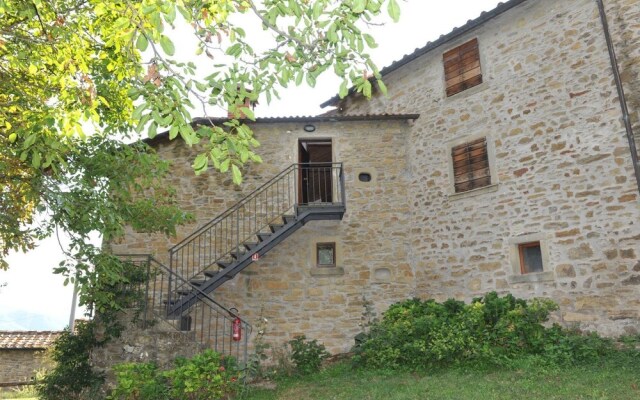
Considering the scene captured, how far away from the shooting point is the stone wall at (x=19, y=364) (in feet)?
51.2

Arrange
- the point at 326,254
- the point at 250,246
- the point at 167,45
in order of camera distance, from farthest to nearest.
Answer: the point at 326,254 < the point at 250,246 < the point at 167,45

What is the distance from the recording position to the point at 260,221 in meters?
10.6

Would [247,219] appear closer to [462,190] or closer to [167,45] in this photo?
[462,190]

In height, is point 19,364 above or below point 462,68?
below

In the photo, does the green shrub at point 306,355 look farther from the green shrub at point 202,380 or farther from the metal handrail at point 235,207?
the metal handrail at point 235,207

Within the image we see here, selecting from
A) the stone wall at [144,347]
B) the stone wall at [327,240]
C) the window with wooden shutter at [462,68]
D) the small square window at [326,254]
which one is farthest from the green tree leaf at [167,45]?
the window with wooden shutter at [462,68]

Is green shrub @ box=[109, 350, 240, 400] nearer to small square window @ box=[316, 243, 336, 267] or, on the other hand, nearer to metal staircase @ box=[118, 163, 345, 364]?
metal staircase @ box=[118, 163, 345, 364]

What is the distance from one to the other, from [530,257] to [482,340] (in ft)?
7.61

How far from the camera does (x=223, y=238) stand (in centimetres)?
1045

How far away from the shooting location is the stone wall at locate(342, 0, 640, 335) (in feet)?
25.5

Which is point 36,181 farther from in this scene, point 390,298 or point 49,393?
point 390,298

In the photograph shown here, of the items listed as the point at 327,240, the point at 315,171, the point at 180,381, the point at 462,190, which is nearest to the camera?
the point at 180,381

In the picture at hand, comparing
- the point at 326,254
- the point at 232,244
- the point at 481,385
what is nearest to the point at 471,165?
the point at 326,254

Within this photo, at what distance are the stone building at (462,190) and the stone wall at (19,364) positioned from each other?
9.32 m
